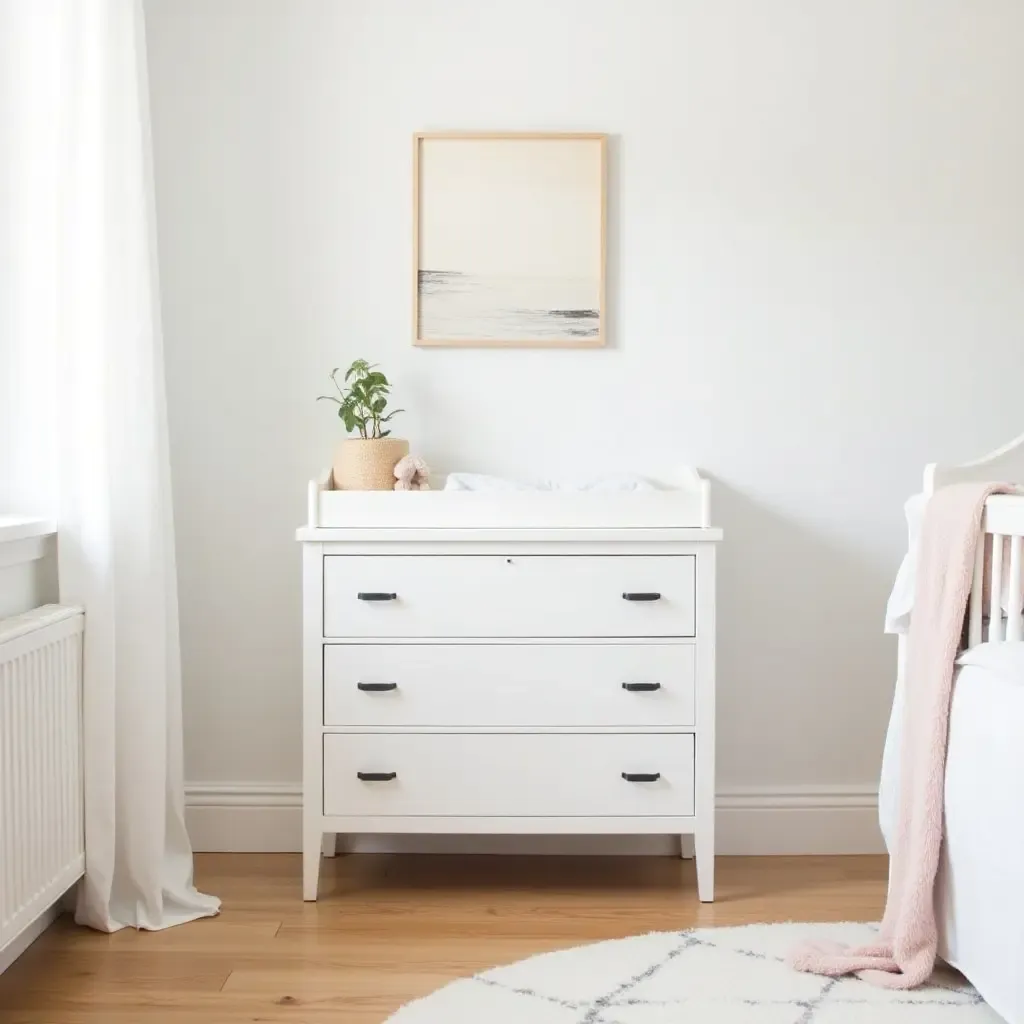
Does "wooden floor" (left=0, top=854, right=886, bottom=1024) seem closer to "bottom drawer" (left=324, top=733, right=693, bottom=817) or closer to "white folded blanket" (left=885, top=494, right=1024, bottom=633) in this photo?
"bottom drawer" (left=324, top=733, right=693, bottom=817)

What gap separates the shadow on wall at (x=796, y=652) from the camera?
2.70m

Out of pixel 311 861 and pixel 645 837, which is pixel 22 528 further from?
pixel 645 837

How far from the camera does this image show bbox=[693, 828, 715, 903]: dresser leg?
232 centimetres

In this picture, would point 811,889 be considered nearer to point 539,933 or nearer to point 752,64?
point 539,933

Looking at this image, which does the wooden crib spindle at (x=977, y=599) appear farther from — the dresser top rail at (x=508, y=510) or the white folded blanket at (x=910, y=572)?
the dresser top rail at (x=508, y=510)

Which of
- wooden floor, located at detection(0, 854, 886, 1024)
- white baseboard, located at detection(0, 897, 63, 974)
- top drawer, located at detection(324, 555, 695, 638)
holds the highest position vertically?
top drawer, located at detection(324, 555, 695, 638)

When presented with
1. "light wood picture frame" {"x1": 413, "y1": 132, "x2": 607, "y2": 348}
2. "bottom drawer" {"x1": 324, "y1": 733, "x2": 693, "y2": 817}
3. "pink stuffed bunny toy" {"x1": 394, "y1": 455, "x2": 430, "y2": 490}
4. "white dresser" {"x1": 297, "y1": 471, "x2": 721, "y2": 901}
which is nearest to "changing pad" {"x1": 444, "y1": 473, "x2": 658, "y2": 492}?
"pink stuffed bunny toy" {"x1": 394, "y1": 455, "x2": 430, "y2": 490}

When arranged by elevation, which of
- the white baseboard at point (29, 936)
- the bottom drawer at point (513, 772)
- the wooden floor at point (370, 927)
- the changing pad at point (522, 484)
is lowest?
the wooden floor at point (370, 927)

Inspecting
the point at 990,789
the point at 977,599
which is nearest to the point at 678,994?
the point at 990,789

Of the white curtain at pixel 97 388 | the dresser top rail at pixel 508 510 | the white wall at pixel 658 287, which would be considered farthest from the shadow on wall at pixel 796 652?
the white curtain at pixel 97 388

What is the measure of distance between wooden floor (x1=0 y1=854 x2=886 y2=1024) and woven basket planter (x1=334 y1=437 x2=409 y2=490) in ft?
2.78

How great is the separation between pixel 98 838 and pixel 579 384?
139 centimetres

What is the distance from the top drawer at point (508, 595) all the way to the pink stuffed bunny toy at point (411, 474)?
0.21m

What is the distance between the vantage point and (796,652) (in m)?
2.71
